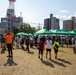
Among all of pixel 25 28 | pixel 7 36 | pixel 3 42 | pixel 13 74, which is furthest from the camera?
pixel 25 28

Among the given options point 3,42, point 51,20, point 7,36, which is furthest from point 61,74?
point 51,20

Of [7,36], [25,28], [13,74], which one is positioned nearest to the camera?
[13,74]

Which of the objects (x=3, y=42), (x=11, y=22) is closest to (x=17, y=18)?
(x=11, y=22)

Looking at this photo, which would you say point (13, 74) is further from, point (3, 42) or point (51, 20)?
point (51, 20)

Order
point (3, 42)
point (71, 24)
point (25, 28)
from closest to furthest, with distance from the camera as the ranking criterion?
1. point (3, 42)
2. point (25, 28)
3. point (71, 24)

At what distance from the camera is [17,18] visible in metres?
144

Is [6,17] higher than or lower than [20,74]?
higher

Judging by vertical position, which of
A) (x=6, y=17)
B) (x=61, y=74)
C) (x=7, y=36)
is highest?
(x=6, y=17)

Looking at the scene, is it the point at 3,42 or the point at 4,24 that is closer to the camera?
the point at 3,42

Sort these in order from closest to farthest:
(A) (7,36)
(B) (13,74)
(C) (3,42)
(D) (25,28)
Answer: (B) (13,74)
(A) (7,36)
(C) (3,42)
(D) (25,28)

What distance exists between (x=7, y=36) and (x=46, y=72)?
673 cm

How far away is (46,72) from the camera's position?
1158 centimetres

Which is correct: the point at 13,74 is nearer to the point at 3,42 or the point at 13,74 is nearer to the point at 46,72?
the point at 46,72

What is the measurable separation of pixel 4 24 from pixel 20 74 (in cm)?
13226
